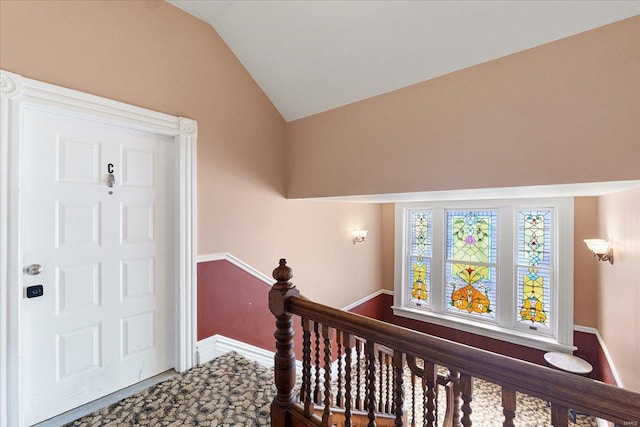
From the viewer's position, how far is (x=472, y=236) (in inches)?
176

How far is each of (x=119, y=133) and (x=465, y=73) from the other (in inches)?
94.1

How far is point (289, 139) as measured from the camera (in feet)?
10.0

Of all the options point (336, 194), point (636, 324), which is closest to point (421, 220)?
point (336, 194)

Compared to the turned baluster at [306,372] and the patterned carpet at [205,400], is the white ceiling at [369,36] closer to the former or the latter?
the turned baluster at [306,372]

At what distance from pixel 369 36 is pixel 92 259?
2.41 metres

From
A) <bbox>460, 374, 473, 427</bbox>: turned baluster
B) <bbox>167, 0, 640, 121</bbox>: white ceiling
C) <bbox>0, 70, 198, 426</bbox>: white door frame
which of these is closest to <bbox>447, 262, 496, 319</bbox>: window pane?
<bbox>167, 0, 640, 121</bbox>: white ceiling

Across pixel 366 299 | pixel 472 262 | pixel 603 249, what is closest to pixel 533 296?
pixel 472 262

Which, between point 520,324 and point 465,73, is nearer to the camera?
point 465,73

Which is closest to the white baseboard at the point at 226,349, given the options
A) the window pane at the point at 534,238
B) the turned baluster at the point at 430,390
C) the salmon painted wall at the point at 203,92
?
the salmon painted wall at the point at 203,92

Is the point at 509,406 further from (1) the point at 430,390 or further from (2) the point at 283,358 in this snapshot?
(2) the point at 283,358

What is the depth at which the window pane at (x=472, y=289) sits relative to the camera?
4301 mm

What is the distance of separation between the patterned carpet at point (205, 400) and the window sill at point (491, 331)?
3.30 metres

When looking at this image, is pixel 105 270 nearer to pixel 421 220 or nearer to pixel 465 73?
pixel 465 73

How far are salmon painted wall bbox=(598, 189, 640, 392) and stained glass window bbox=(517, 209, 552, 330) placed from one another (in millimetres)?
800
